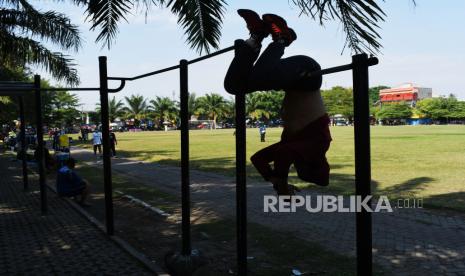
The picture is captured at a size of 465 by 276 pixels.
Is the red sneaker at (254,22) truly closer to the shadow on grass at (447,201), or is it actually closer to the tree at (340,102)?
the shadow on grass at (447,201)

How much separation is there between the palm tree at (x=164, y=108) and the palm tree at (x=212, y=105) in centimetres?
Answer: 508

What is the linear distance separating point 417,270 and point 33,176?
→ 45.3 ft

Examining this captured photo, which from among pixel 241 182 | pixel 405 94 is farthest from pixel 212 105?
pixel 241 182

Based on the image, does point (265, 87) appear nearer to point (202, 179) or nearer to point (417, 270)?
point (417, 270)

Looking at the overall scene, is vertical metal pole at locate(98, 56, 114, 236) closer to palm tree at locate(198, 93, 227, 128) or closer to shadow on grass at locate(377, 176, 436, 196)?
shadow on grass at locate(377, 176, 436, 196)

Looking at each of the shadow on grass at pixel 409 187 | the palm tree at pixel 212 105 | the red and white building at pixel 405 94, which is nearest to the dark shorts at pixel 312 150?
the shadow on grass at pixel 409 187

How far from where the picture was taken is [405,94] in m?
130

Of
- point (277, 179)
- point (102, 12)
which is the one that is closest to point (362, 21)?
point (277, 179)

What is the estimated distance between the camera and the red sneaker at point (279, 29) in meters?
2.59

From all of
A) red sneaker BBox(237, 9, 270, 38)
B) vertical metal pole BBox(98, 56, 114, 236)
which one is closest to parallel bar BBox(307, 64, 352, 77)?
red sneaker BBox(237, 9, 270, 38)

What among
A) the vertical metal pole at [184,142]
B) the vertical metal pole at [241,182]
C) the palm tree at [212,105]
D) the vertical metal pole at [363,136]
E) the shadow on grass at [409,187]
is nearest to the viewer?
the vertical metal pole at [363,136]

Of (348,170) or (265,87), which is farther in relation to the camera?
(348,170)

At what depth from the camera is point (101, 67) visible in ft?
22.7

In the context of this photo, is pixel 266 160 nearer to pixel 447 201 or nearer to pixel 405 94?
pixel 447 201
